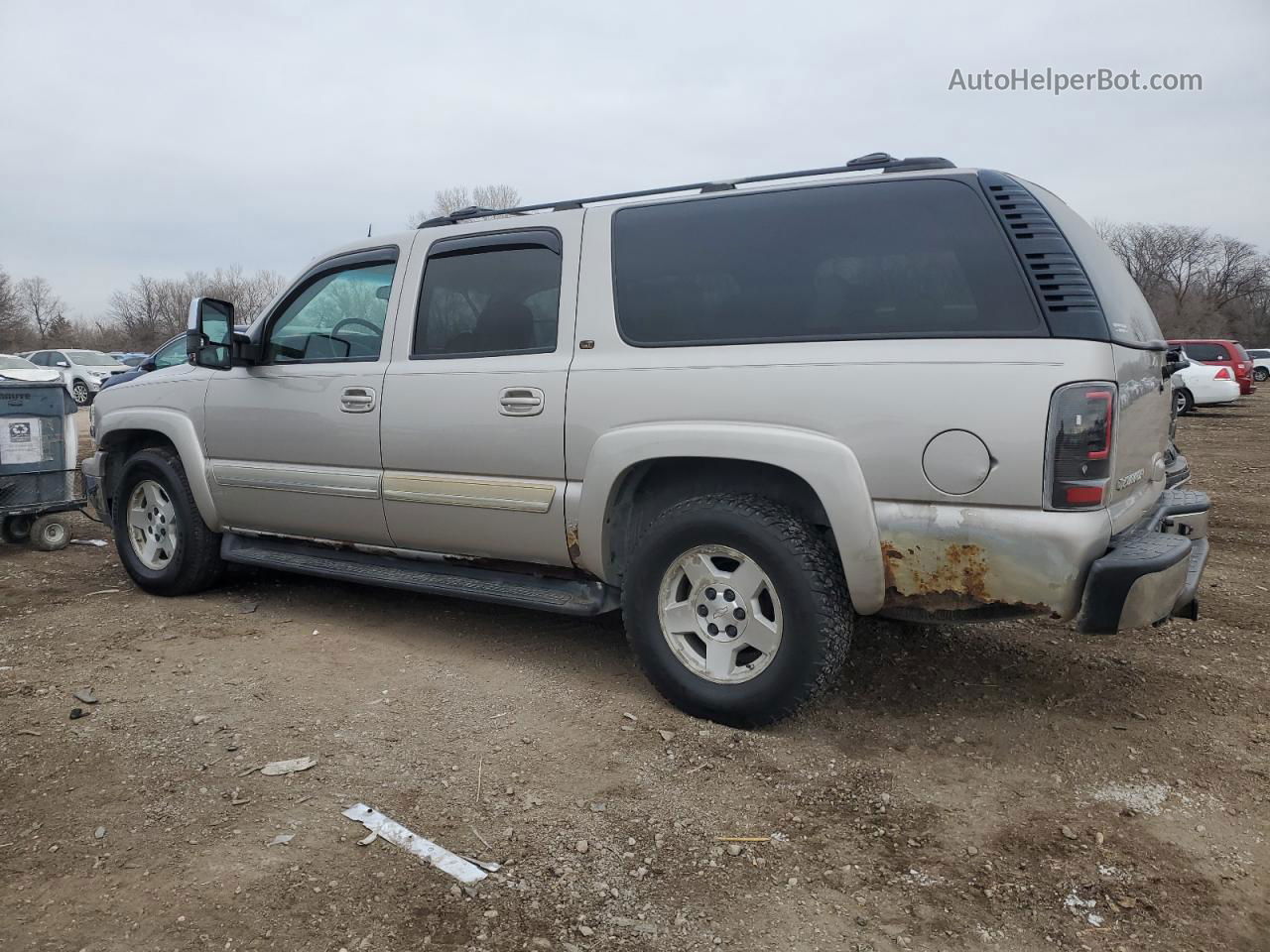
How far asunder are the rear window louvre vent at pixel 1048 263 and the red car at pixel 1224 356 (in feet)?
68.0

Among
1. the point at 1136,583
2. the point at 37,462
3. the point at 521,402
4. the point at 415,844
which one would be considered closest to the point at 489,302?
the point at 521,402

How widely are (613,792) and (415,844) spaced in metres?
0.64

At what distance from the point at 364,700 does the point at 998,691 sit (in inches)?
101

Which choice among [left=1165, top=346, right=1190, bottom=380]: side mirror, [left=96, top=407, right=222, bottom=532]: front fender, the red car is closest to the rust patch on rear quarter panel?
[left=1165, top=346, right=1190, bottom=380]: side mirror

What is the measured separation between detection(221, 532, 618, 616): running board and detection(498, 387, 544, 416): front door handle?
73 centimetres

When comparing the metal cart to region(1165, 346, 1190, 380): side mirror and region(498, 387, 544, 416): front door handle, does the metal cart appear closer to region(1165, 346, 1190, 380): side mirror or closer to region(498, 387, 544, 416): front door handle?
region(498, 387, 544, 416): front door handle

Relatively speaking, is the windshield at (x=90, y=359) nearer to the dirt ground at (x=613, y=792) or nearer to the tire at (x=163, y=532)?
the tire at (x=163, y=532)

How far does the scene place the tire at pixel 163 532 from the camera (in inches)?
197

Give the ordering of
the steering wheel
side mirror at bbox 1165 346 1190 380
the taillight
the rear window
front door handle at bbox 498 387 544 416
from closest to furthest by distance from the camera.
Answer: the taillight, side mirror at bbox 1165 346 1190 380, front door handle at bbox 498 387 544 416, the steering wheel, the rear window

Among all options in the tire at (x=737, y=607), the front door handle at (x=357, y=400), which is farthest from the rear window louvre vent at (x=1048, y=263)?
the front door handle at (x=357, y=400)

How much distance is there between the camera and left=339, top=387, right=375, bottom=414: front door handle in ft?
13.7

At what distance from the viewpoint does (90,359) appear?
27.2 m

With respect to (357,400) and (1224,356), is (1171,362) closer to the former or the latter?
(357,400)

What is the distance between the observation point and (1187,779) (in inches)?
117
